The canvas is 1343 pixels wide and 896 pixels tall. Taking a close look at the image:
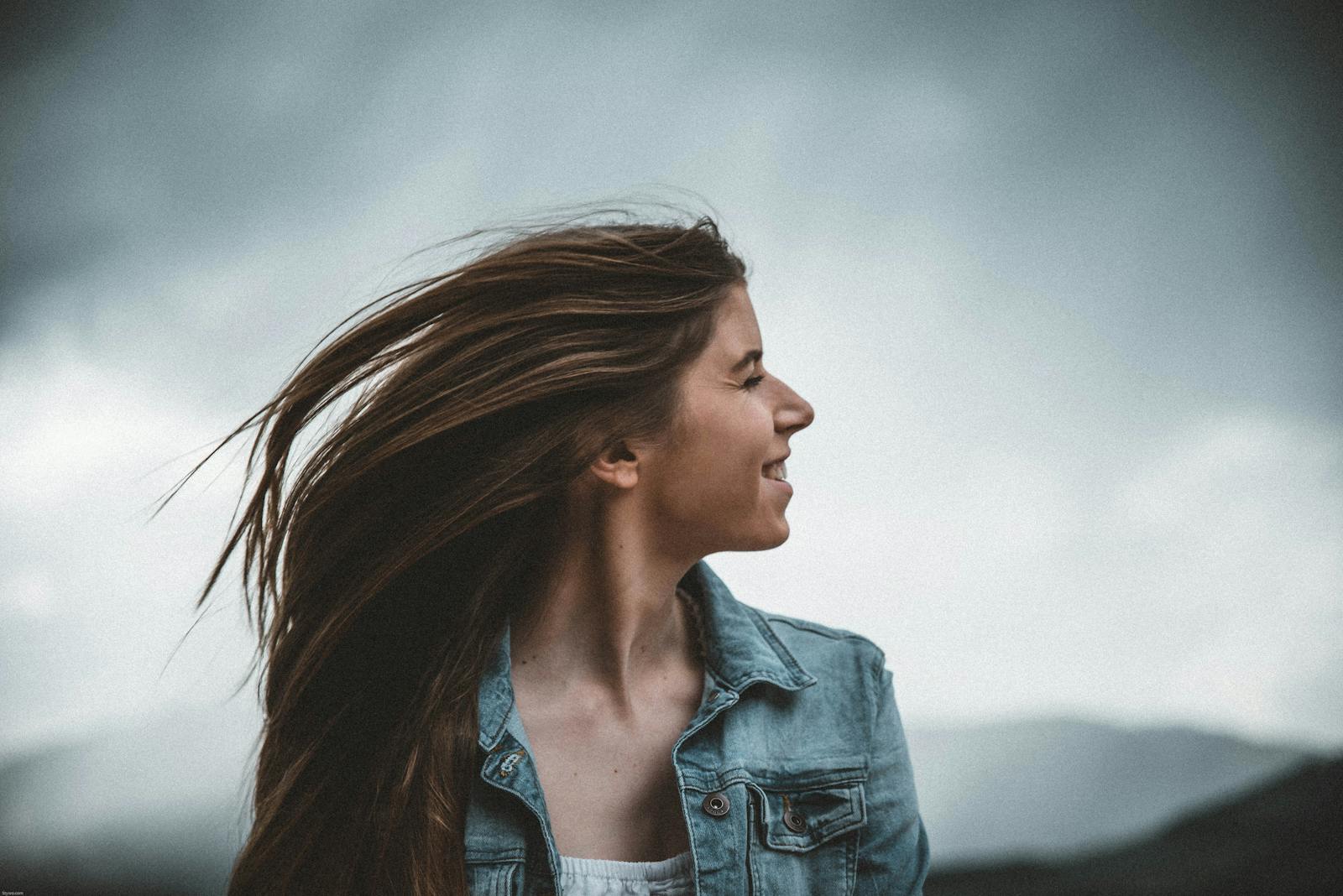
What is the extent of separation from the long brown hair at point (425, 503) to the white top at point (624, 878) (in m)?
0.12

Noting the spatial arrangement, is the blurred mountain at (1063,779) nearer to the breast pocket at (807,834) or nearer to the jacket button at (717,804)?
the breast pocket at (807,834)

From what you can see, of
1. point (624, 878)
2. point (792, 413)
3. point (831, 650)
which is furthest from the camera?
point (831, 650)

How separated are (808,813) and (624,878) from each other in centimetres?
24

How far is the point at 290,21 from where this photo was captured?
6.05 ft

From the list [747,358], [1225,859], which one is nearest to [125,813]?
[747,358]

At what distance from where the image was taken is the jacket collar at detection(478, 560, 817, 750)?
3.72 ft

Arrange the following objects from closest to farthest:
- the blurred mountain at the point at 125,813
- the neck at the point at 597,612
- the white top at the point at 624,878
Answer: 1. the white top at the point at 624,878
2. the neck at the point at 597,612
3. the blurred mountain at the point at 125,813

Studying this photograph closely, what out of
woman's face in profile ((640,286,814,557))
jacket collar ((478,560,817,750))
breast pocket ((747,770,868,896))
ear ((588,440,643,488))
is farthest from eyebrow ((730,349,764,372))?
breast pocket ((747,770,868,896))

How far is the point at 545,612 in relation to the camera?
1202mm

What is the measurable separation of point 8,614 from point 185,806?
0.49 metres

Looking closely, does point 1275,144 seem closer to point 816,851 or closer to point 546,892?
point 816,851

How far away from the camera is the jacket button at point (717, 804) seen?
108 centimetres

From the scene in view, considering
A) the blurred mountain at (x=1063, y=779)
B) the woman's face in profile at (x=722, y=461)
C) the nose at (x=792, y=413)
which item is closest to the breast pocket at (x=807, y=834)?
the woman's face in profile at (x=722, y=461)

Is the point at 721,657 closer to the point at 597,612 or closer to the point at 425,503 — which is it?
the point at 597,612
